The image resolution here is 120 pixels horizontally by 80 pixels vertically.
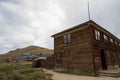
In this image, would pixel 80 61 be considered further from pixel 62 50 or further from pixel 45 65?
pixel 45 65

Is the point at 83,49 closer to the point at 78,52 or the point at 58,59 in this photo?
the point at 78,52

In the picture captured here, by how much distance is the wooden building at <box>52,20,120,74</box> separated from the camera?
1806cm

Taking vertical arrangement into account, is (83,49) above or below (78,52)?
above

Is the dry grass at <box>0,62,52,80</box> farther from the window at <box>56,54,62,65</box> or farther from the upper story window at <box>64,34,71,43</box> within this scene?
the upper story window at <box>64,34,71,43</box>

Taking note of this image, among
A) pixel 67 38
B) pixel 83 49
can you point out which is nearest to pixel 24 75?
pixel 83 49

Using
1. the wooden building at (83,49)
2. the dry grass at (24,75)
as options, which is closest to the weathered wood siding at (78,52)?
the wooden building at (83,49)

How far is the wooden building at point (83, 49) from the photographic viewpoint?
18062mm

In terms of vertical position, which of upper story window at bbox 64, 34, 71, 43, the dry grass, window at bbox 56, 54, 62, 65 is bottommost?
the dry grass

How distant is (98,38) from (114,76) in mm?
6481

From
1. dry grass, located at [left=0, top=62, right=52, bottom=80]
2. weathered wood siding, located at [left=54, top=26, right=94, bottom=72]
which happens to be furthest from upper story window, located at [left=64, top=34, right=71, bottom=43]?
dry grass, located at [left=0, top=62, right=52, bottom=80]

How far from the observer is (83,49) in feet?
62.3

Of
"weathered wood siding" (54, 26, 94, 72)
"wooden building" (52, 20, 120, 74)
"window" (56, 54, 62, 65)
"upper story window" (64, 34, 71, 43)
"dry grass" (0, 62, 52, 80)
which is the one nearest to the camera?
"dry grass" (0, 62, 52, 80)

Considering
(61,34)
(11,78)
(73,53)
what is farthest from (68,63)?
(11,78)

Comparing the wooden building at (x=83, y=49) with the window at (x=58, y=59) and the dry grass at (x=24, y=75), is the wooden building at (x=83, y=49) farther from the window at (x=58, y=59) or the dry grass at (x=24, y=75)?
the dry grass at (x=24, y=75)
